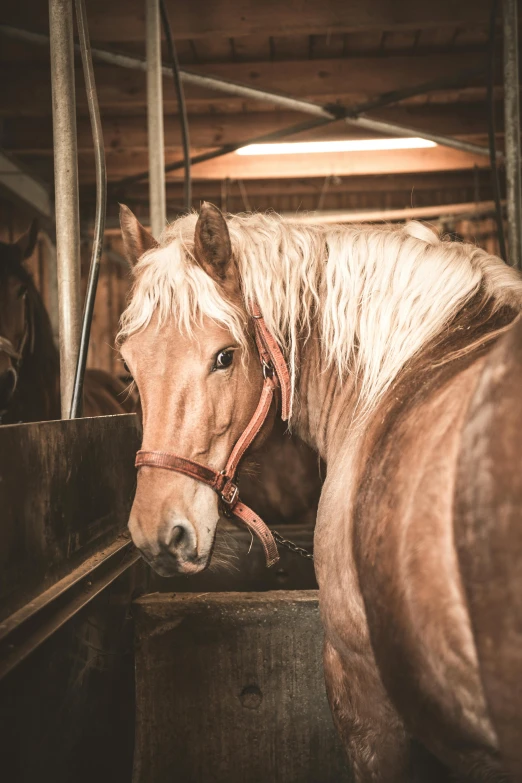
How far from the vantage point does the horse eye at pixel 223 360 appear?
58.3 inches

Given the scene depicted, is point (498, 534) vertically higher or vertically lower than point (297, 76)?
lower

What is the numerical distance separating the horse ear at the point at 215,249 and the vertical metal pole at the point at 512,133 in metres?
2.04

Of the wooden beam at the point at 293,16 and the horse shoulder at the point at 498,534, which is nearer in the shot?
Answer: the horse shoulder at the point at 498,534

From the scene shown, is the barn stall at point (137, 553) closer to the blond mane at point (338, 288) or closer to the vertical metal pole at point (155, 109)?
the vertical metal pole at point (155, 109)

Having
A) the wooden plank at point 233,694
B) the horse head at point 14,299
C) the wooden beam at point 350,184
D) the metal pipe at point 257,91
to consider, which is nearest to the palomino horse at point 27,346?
the horse head at point 14,299

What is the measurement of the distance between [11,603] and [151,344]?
671 millimetres

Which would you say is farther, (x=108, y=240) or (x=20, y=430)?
(x=108, y=240)

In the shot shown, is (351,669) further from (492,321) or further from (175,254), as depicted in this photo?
(175,254)

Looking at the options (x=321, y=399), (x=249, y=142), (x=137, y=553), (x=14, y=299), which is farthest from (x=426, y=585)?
(x=249, y=142)

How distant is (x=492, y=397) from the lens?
0.83 metres

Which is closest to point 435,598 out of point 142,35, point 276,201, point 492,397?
point 492,397

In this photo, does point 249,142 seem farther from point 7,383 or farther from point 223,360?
point 223,360

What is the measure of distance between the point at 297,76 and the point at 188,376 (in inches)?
178

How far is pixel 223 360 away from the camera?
149 cm
